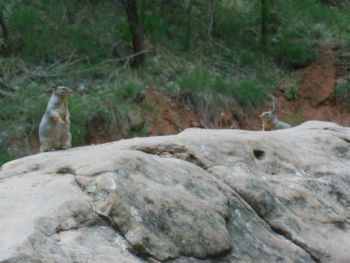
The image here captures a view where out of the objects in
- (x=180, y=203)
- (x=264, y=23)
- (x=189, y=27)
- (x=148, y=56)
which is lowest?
(x=148, y=56)

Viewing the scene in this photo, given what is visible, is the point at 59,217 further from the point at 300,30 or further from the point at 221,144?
the point at 300,30

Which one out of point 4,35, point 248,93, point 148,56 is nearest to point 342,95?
point 248,93

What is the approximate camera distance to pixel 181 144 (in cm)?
550

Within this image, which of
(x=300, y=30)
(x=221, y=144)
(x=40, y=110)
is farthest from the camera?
(x=300, y=30)

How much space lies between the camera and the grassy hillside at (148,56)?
476 inches

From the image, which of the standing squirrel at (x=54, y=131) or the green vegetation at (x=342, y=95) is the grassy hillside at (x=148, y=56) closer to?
the green vegetation at (x=342, y=95)

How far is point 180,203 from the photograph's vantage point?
15.5 ft

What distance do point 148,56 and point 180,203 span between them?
9.67m

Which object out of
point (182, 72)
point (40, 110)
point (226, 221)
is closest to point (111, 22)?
point (182, 72)

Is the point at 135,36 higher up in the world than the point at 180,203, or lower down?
lower down

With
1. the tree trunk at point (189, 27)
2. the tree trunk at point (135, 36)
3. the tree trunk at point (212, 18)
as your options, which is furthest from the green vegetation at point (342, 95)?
the tree trunk at point (135, 36)

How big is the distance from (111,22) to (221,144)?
9.08 metres

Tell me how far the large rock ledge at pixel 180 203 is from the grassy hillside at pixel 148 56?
5.72 metres

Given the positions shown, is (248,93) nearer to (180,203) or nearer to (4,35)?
(4,35)
